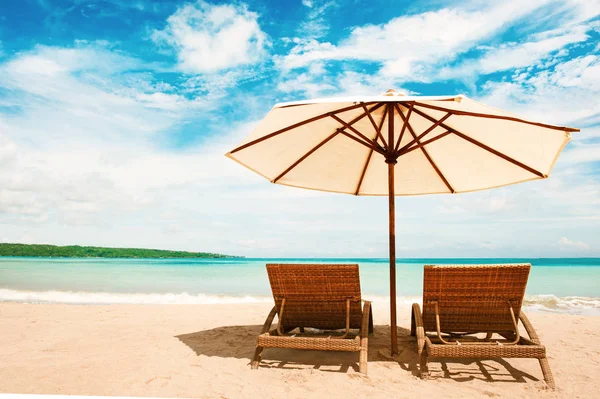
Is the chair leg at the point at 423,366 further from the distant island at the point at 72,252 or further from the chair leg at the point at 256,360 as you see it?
the distant island at the point at 72,252

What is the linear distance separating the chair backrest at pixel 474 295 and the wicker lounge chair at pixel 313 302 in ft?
2.02

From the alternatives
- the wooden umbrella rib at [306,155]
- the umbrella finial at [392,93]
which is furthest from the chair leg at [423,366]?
the wooden umbrella rib at [306,155]

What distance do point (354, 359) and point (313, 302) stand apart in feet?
2.19

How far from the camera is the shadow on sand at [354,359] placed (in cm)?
316

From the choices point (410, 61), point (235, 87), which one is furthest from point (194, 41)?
point (410, 61)

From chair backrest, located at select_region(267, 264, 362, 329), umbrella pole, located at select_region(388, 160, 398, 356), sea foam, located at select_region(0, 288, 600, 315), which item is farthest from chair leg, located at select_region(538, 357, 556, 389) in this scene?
sea foam, located at select_region(0, 288, 600, 315)

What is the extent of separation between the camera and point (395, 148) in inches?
143

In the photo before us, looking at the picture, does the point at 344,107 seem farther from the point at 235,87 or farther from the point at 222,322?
the point at 235,87

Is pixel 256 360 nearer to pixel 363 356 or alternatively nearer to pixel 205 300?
pixel 363 356

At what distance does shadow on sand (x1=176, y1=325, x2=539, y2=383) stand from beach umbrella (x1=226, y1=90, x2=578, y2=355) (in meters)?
0.33

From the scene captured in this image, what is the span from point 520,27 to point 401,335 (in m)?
4.66

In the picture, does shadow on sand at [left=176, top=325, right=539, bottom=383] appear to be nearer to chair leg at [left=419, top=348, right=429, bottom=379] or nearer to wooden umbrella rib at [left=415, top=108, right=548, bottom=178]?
chair leg at [left=419, top=348, right=429, bottom=379]

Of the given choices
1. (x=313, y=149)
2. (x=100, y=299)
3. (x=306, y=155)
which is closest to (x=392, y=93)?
(x=313, y=149)

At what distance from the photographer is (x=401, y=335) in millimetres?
4465
